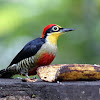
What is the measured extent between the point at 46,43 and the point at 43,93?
4.98 ft

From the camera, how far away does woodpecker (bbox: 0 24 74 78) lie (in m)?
4.54

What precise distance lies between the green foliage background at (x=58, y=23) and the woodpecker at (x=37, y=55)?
5109 millimetres

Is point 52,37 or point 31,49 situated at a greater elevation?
point 52,37

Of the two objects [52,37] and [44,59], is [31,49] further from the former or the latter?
[52,37]

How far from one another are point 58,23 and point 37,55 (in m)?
5.73

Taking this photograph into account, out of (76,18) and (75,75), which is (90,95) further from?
(76,18)

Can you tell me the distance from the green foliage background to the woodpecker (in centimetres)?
511

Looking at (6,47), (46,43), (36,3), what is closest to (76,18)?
(36,3)

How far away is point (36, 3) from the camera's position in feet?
35.4

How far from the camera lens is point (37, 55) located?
4.53 meters

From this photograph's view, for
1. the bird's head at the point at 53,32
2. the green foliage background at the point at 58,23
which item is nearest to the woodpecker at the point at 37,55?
the bird's head at the point at 53,32

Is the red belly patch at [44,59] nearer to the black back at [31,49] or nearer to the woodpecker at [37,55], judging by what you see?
the woodpecker at [37,55]

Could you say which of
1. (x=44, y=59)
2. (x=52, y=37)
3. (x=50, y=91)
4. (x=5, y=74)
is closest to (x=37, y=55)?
(x=44, y=59)

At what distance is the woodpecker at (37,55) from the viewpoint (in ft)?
14.9
